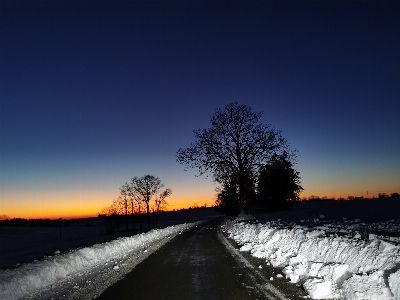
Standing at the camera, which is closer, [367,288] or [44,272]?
[367,288]

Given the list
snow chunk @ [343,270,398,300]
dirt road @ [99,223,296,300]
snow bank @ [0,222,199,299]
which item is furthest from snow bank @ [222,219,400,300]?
snow bank @ [0,222,199,299]

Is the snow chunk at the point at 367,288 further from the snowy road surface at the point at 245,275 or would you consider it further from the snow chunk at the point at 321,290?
the snow chunk at the point at 321,290

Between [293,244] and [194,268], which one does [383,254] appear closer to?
[293,244]

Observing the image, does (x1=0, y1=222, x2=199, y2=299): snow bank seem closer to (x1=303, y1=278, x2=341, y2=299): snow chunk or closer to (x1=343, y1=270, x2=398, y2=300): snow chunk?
(x1=303, y1=278, x2=341, y2=299): snow chunk

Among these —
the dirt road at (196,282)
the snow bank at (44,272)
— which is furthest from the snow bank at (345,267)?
the snow bank at (44,272)

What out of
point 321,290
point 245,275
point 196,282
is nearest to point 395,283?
point 321,290

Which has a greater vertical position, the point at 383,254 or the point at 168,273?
the point at 383,254

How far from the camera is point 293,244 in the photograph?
1127 centimetres

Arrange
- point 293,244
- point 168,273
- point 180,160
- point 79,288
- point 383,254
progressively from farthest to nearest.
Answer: point 180,160 → point 293,244 → point 168,273 → point 79,288 → point 383,254

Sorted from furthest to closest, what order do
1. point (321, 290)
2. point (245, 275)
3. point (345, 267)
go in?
point (245, 275), point (345, 267), point (321, 290)

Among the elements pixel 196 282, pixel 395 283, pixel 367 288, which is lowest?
pixel 196 282

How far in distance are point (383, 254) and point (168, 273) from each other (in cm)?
576

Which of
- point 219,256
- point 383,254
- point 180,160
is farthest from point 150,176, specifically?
point 383,254

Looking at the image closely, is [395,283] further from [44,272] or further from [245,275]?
[44,272]
